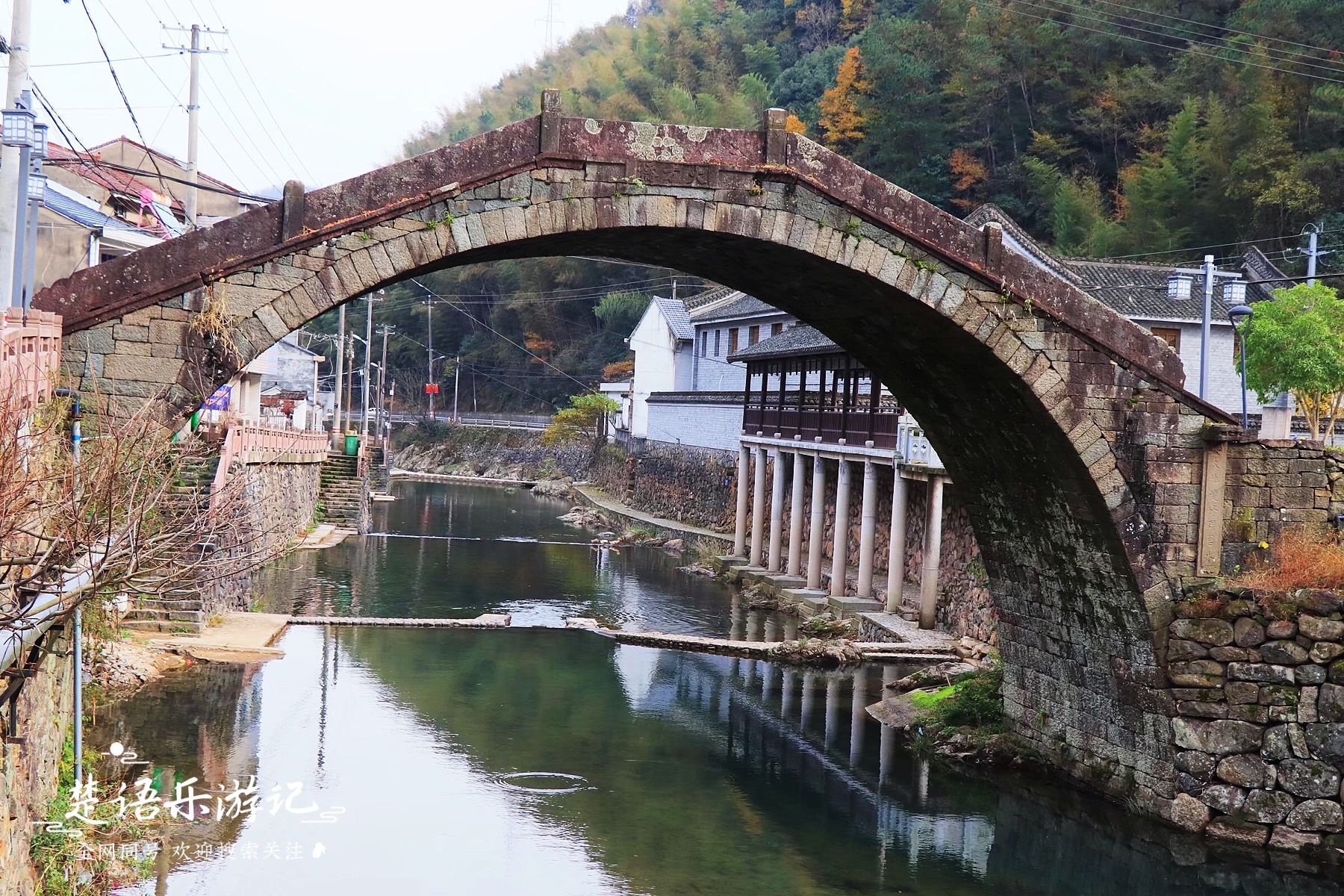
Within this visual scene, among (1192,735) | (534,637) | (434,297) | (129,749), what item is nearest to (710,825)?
(1192,735)

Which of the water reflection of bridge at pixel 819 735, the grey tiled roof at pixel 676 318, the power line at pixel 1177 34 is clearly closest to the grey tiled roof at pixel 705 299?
the grey tiled roof at pixel 676 318

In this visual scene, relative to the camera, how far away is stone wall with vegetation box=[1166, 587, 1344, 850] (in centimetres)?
1220

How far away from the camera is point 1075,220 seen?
42.7m

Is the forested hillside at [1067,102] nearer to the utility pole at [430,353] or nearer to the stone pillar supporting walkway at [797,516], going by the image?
the stone pillar supporting walkway at [797,516]

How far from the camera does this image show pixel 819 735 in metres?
17.2

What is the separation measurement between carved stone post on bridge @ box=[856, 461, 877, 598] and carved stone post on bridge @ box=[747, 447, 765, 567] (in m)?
6.35

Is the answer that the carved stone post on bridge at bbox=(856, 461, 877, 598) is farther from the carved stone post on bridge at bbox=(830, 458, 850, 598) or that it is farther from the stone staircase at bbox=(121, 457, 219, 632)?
the stone staircase at bbox=(121, 457, 219, 632)

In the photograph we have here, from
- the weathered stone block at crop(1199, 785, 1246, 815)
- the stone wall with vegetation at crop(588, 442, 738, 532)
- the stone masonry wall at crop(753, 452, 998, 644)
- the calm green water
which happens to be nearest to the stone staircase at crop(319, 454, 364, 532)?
the stone wall with vegetation at crop(588, 442, 738, 532)

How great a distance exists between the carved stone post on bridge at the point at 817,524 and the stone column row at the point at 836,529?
0.06 feet

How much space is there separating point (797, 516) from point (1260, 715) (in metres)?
18.5


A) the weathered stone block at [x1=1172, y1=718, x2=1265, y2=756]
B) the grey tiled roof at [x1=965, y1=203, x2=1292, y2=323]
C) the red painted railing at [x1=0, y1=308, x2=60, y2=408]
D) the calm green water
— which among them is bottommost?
the calm green water

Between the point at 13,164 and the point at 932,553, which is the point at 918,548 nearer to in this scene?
the point at 932,553

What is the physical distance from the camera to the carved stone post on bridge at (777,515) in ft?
104

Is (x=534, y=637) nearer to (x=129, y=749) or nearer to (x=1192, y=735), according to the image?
(x=129, y=749)
